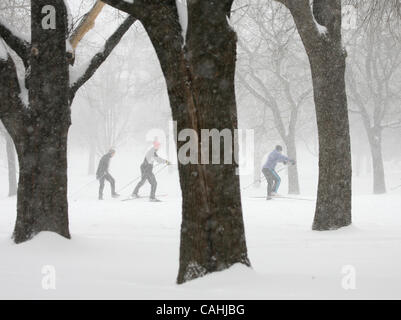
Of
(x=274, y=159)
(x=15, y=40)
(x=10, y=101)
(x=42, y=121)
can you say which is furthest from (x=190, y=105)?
(x=274, y=159)

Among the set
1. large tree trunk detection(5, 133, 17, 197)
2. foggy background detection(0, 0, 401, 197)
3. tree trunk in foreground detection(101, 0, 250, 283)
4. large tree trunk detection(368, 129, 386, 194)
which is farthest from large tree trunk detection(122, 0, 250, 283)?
large tree trunk detection(5, 133, 17, 197)

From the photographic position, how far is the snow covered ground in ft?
13.6

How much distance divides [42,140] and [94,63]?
1.60 m

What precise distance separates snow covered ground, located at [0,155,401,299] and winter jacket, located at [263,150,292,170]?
5369mm

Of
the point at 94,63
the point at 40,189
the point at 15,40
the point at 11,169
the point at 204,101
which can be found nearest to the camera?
the point at 204,101

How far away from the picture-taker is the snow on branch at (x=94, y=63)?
729 centimetres

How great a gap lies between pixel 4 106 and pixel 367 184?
2697 cm

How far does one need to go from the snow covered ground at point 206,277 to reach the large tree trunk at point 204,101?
0.93 feet

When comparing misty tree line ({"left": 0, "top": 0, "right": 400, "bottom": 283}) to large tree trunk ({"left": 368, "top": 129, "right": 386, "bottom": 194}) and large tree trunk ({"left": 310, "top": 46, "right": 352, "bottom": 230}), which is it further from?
large tree trunk ({"left": 368, "top": 129, "right": 386, "bottom": 194})

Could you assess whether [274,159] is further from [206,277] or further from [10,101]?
[206,277]

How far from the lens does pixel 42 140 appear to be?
6.73 meters

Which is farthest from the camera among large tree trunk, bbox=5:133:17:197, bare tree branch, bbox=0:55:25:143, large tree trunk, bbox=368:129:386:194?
large tree trunk, bbox=5:133:17:197

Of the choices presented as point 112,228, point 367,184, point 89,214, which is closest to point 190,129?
point 112,228

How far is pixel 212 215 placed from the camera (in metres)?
4.28
